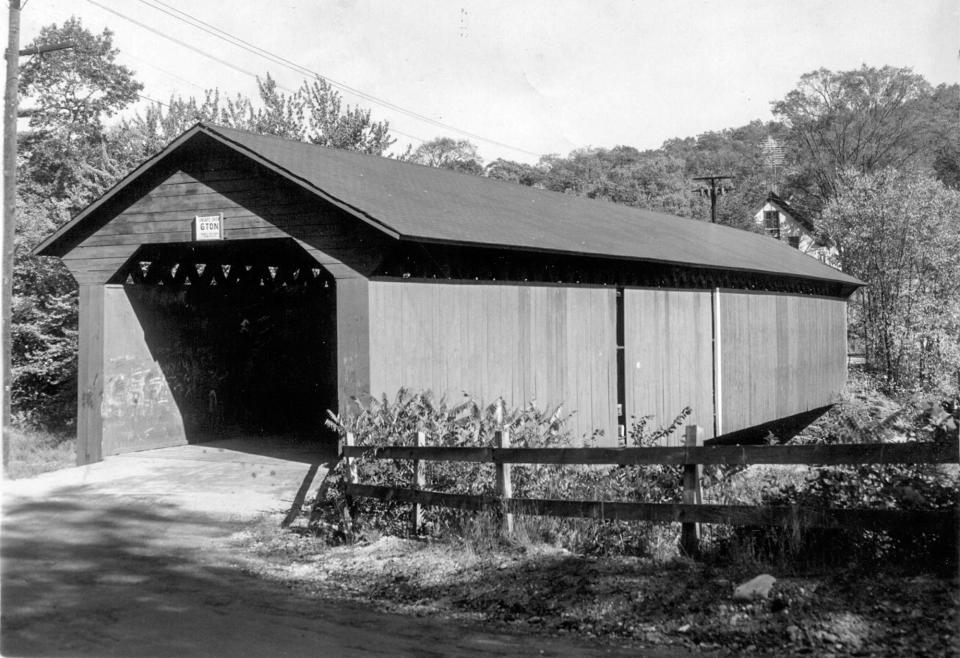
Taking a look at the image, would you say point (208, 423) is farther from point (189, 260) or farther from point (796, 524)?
point (796, 524)

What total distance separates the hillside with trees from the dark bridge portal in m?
6.16

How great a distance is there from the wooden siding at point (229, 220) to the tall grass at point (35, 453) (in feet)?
10.2

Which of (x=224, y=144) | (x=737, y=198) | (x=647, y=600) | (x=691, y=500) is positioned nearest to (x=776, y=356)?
(x=224, y=144)

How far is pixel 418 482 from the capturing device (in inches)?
326

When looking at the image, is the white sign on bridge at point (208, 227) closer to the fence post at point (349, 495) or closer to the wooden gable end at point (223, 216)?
the wooden gable end at point (223, 216)

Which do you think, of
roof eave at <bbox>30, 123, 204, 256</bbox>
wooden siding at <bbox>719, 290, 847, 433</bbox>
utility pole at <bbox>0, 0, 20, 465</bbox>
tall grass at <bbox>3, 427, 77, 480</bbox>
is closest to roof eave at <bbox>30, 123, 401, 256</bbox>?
roof eave at <bbox>30, 123, 204, 256</bbox>

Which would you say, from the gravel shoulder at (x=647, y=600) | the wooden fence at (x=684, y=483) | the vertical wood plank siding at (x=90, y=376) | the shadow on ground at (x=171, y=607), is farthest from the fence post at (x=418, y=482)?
the vertical wood plank siding at (x=90, y=376)

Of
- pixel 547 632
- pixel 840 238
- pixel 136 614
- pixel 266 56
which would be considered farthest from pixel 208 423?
pixel 840 238

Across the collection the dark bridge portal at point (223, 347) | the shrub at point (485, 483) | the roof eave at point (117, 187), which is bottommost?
the shrub at point (485, 483)

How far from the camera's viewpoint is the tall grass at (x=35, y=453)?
13.7m

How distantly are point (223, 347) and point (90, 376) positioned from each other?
2.76 metres

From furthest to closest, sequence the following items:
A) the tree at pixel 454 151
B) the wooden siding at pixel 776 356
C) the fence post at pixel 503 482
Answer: the tree at pixel 454 151 → the wooden siding at pixel 776 356 → the fence post at pixel 503 482

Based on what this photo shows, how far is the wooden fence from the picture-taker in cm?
588

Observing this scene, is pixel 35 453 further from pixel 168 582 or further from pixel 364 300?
pixel 168 582
